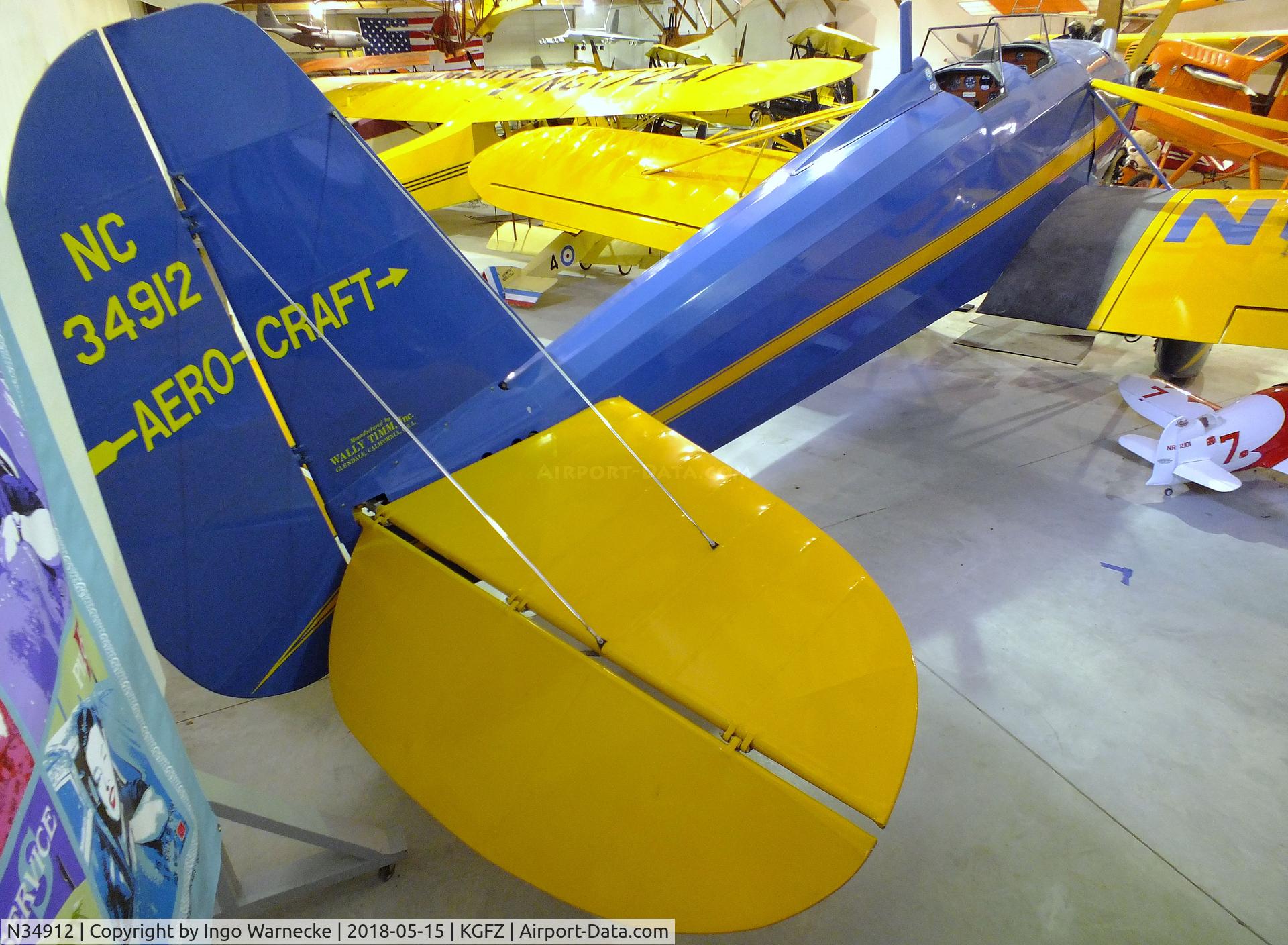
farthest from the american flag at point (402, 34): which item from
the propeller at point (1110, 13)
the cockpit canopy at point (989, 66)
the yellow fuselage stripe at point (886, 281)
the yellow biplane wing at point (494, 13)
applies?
the yellow fuselage stripe at point (886, 281)

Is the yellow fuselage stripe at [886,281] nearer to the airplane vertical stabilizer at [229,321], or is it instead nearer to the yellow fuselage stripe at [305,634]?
the airplane vertical stabilizer at [229,321]

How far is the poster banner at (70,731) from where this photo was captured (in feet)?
2.75

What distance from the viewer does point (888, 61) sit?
17.2 meters

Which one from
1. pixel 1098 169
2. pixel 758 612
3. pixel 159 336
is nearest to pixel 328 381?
pixel 159 336

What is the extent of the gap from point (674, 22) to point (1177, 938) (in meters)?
20.7

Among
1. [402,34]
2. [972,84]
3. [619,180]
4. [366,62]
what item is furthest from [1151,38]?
[402,34]

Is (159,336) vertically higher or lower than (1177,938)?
higher

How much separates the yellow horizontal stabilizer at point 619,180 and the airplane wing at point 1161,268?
2368mm

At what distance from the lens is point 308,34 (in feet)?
61.6

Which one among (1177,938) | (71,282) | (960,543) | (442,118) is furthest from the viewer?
(442,118)

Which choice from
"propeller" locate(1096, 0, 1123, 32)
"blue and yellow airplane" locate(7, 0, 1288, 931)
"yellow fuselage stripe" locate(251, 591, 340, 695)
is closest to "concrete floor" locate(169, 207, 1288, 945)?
"blue and yellow airplane" locate(7, 0, 1288, 931)

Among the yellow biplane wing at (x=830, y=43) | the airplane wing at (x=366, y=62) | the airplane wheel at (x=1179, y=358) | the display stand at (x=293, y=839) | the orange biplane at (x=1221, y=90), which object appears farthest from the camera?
the airplane wing at (x=366, y=62)

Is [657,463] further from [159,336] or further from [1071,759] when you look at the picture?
[1071,759]

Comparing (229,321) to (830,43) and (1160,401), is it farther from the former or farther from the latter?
(830,43)
